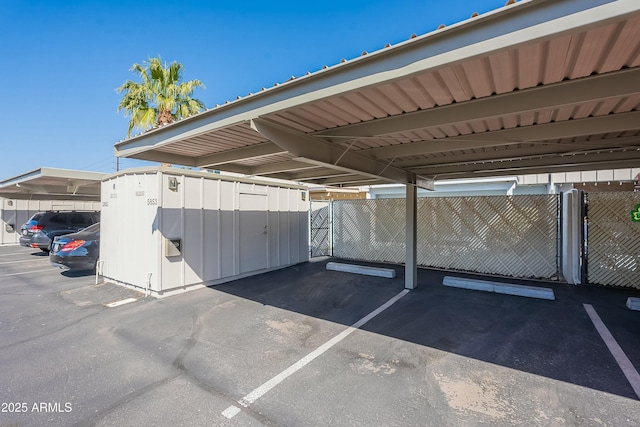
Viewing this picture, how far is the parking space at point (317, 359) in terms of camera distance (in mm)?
2629

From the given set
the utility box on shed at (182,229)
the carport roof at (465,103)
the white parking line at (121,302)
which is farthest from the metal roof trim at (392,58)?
the white parking line at (121,302)

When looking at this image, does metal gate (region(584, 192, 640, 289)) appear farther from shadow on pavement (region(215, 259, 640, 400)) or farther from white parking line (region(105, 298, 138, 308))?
white parking line (region(105, 298, 138, 308))

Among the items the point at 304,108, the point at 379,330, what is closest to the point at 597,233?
the point at 379,330

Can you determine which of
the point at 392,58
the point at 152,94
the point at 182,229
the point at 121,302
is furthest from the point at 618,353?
the point at 152,94

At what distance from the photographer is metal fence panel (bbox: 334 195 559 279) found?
769 centimetres

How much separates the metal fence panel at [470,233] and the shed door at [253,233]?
12.0 ft

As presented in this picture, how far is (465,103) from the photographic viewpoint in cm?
307

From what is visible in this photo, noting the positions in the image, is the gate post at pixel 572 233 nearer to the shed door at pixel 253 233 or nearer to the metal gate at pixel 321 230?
the metal gate at pixel 321 230

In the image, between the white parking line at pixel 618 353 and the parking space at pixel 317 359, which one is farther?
the white parking line at pixel 618 353

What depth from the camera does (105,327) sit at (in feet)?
15.2

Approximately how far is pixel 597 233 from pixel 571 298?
2.07 meters

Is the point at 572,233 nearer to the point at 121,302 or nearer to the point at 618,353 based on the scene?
the point at 618,353

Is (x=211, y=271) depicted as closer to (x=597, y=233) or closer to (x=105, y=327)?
(x=105, y=327)

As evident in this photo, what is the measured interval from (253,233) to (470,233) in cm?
621
